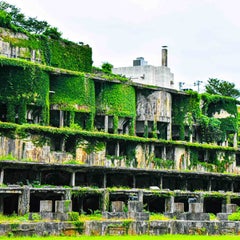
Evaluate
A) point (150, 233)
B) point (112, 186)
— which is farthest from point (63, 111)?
point (150, 233)

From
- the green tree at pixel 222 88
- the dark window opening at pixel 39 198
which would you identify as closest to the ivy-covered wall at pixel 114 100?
the dark window opening at pixel 39 198

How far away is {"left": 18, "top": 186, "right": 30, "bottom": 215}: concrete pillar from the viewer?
46625mm

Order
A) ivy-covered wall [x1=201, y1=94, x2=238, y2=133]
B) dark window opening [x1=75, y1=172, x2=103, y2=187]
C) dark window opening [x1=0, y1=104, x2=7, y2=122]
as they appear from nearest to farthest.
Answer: dark window opening [x1=0, y1=104, x2=7, y2=122], dark window opening [x1=75, y1=172, x2=103, y2=187], ivy-covered wall [x1=201, y1=94, x2=238, y2=133]

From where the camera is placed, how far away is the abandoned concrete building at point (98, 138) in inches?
2057

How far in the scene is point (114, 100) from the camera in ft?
206

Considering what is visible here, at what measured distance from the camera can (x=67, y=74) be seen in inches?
2303

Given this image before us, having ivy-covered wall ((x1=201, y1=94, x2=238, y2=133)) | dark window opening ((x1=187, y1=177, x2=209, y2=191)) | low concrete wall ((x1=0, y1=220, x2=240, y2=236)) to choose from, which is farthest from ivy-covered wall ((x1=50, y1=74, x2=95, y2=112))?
low concrete wall ((x1=0, y1=220, x2=240, y2=236))

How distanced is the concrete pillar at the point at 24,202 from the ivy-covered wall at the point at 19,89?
8.58 m

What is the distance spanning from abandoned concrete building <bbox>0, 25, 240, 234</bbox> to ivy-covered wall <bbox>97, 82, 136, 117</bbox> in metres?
0.10

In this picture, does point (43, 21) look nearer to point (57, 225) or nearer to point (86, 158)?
point (86, 158)

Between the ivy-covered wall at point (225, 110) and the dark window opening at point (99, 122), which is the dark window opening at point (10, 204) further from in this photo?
the ivy-covered wall at point (225, 110)

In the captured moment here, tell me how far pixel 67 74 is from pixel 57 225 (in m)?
26.9

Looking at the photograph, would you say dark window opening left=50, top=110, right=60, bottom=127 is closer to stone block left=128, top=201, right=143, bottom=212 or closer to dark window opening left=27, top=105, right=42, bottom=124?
dark window opening left=27, top=105, right=42, bottom=124

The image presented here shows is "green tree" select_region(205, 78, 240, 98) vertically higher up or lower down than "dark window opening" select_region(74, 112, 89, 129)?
higher up
